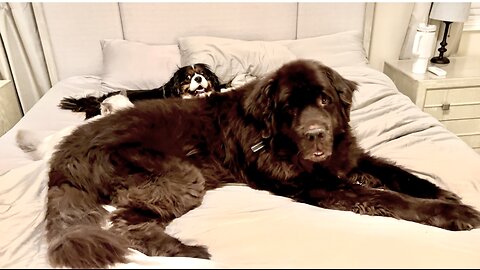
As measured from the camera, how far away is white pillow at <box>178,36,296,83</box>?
8.23ft

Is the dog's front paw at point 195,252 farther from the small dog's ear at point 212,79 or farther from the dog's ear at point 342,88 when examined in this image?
the small dog's ear at point 212,79

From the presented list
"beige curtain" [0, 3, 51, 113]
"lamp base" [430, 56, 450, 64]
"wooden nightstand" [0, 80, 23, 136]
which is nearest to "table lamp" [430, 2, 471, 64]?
"lamp base" [430, 56, 450, 64]

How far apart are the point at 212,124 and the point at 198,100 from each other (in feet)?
0.49

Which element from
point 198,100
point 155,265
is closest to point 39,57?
point 198,100

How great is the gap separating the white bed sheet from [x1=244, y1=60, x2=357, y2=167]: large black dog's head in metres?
0.22

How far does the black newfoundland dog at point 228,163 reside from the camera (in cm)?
129

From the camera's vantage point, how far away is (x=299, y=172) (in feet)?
4.99

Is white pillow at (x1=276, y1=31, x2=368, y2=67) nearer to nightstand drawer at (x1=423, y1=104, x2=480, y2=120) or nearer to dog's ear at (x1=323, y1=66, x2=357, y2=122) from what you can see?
nightstand drawer at (x1=423, y1=104, x2=480, y2=120)

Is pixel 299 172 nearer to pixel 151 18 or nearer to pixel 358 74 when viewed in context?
pixel 358 74

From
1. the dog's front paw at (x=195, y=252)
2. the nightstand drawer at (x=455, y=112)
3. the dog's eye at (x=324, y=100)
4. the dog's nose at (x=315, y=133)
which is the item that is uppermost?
the dog's eye at (x=324, y=100)

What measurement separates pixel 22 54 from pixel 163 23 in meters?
1.00

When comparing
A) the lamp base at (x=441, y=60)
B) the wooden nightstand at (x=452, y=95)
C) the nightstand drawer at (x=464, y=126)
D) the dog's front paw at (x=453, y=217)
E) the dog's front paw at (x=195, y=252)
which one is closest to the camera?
the dog's front paw at (x=195, y=252)

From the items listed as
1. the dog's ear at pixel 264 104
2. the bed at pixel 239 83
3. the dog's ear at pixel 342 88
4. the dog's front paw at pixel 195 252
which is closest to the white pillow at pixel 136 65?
the bed at pixel 239 83

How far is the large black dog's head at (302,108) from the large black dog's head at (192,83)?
0.66 meters
